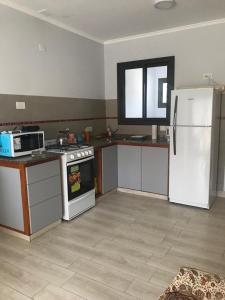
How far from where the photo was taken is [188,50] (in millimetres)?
3801

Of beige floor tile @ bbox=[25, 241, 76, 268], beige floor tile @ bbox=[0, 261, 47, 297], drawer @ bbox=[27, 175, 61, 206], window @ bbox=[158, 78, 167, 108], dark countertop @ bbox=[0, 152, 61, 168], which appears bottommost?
beige floor tile @ bbox=[0, 261, 47, 297]

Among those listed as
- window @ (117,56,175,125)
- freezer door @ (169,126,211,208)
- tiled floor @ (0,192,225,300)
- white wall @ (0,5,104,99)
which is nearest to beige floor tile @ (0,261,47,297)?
tiled floor @ (0,192,225,300)

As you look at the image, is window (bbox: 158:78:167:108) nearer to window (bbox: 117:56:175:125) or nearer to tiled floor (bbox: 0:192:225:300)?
window (bbox: 117:56:175:125)

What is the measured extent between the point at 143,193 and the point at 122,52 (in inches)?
95.4

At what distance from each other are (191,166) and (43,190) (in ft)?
6.26

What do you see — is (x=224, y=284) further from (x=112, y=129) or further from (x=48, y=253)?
(x=112, y=129)

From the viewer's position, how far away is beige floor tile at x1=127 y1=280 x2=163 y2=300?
6.01 feet

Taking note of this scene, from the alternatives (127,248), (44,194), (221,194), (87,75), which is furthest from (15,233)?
(221,194)

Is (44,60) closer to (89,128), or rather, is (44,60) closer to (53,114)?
(53,114)

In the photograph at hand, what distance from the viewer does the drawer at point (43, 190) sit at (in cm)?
255

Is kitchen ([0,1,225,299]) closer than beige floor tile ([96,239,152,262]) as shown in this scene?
No

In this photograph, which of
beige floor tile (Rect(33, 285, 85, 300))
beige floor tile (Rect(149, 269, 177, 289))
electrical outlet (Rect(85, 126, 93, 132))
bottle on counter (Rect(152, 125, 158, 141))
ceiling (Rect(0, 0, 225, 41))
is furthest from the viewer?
electrical outlet (Rect(85, 126, 93, 132))

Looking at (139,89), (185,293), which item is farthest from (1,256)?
(139,89)

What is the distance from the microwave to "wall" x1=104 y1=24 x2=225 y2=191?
6.75 ft
